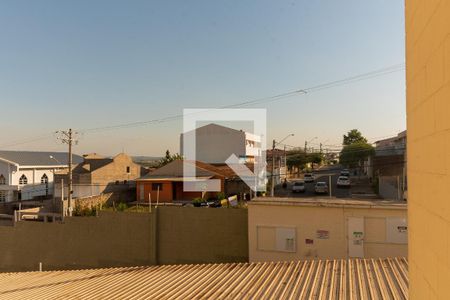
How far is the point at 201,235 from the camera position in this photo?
14758mm

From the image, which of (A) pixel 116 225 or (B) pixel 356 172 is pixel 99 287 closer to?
(A) pixel 116 225

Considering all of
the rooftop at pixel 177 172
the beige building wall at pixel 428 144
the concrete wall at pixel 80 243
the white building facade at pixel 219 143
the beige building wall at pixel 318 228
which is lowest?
the concrete wall at pixel 80 243

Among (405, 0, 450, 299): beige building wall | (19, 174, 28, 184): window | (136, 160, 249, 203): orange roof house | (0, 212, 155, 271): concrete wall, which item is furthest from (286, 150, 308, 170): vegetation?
(405, 0, 450, 299): beige building wall

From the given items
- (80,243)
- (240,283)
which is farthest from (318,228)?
(80,243)

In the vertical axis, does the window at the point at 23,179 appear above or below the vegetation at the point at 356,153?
below

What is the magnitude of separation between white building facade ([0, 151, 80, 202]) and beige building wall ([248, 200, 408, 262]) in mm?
33801

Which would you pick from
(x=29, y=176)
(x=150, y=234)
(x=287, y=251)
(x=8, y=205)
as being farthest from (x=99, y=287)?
(x=29, y=176)

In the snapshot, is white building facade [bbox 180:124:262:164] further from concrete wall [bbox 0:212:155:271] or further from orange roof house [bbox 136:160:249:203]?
concrete wall [bbox 0:212:155:271]

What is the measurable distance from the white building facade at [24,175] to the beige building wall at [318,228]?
33801mm

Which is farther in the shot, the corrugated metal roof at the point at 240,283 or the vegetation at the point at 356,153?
the vegetation at the point at 356,153

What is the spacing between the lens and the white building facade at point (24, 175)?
41719 mm

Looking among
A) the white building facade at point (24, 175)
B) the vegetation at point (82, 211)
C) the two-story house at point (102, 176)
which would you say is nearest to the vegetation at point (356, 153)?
the two-story house at point (102, 176)

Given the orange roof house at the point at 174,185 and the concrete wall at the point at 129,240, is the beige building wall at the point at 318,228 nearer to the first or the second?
the concrete wall at the point at 129,240

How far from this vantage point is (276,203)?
43.8 feet
